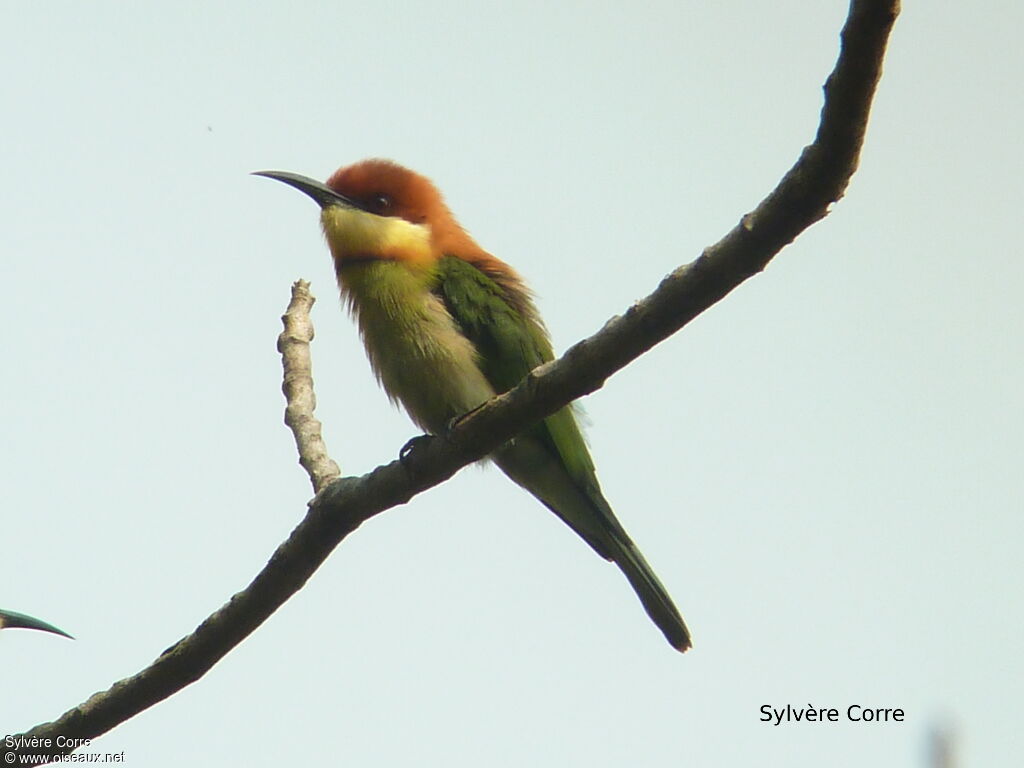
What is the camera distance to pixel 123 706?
311 centimetres

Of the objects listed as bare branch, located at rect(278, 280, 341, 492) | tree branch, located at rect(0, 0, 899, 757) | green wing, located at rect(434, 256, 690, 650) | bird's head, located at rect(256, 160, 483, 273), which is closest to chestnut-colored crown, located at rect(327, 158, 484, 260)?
bird's head, located at rect(256, 160, 483, 273)

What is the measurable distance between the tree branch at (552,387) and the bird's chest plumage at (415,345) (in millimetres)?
558

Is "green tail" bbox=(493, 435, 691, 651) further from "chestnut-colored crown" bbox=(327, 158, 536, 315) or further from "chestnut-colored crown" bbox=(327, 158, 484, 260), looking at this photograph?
"chestnut-colored crown" bbox=(327, 158, 484, 260)

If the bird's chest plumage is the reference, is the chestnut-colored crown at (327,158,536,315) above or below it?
above

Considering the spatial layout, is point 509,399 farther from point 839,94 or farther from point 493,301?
point 493,301

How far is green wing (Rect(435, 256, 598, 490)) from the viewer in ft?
14.1

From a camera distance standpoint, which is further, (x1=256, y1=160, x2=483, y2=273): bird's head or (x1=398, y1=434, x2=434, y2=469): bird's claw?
(x1=256, y1=160, x2=483, y2=273): bird's head

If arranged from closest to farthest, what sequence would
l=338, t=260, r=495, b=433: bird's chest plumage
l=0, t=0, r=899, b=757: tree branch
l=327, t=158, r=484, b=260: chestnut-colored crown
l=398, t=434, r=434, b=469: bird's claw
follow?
l=0, t=0, r=899, b=757: tree branch
l=398, t=434, r=434, b=469: bird's claw
l=338, t=260, r=495, b=433: bird's chest plumage
l=327, t=158, r=484, b=260: chestnut-colored crown

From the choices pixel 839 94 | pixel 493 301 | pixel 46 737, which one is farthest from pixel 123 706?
pixel 839 94

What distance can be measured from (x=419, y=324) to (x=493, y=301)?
28 cm

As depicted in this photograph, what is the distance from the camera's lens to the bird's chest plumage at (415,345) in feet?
13.8

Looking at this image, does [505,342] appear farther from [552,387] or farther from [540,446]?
[552,387]

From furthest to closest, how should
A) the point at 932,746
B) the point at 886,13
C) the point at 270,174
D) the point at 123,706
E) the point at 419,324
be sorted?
the point at 270,174 → the point at 419,324 → the point at 123,706 → the point at 886,13 → the point at 932,746

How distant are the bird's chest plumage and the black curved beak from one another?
1.52 ft
